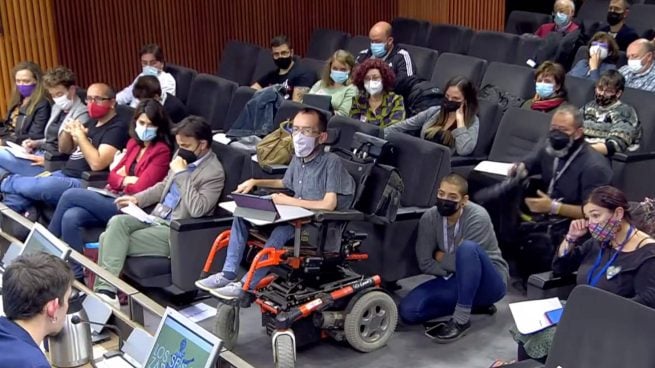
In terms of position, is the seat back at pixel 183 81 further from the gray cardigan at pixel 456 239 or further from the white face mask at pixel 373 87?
the gray cardigan at pixel 456 239

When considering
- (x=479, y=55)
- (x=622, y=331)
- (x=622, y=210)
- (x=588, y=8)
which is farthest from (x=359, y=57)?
(x=622, y=331)

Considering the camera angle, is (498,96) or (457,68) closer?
(498,96)

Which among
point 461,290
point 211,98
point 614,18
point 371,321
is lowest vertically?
point 371,321

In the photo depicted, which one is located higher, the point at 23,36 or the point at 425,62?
the point at 23,36

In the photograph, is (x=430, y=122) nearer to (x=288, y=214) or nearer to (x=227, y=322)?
(x=288, y=214)

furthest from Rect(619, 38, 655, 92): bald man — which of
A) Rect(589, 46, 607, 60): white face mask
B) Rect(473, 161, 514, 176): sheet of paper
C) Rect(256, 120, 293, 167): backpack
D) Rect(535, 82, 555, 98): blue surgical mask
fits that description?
Rect(256, 120, 293, 167): backpack

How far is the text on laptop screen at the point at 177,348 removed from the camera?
234 cm

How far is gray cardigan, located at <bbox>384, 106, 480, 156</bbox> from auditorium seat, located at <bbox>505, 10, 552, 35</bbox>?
3.80 m

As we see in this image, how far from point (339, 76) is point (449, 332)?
2.49 m

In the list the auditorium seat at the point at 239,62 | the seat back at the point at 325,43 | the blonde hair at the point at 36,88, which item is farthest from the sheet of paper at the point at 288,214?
the seat back at the point at 325,43

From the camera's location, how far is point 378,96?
584cm

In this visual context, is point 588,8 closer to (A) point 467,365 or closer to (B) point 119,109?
(B) point 119,109

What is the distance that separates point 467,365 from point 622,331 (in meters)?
1.36

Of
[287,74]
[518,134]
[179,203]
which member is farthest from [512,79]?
[179,203]
